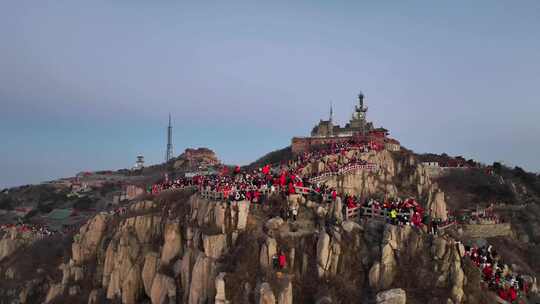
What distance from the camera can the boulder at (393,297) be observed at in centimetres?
2856

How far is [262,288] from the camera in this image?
2931 cm

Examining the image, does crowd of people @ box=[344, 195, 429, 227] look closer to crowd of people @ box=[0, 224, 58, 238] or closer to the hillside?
the hillside

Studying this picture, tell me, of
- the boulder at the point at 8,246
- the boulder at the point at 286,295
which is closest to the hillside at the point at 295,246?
the boulder at the point at 286,295

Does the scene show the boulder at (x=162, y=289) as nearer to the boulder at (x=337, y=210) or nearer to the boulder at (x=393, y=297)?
the boulder at (x=337, y=210)

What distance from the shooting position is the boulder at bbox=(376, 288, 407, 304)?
1125 inches

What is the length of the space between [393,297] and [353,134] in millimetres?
44763

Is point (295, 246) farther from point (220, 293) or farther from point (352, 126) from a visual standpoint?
point (352, 126)

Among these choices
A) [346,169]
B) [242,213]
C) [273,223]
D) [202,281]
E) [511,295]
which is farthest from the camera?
[346,169]

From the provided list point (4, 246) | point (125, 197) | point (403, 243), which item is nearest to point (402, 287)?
point (403, 243)

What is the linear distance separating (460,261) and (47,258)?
46310 mm

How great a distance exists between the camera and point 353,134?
71.6 metres

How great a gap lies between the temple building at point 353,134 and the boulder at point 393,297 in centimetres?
3160

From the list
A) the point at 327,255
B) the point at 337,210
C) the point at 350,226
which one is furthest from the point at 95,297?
the point at 350,226

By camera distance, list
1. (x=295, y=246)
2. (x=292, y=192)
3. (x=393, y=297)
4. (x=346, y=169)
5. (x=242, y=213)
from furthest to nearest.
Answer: (x=346, y=169) → (x=292, y=192) → (x=242, y=213) → (x=295, y=246) → (x=393, y=297)
